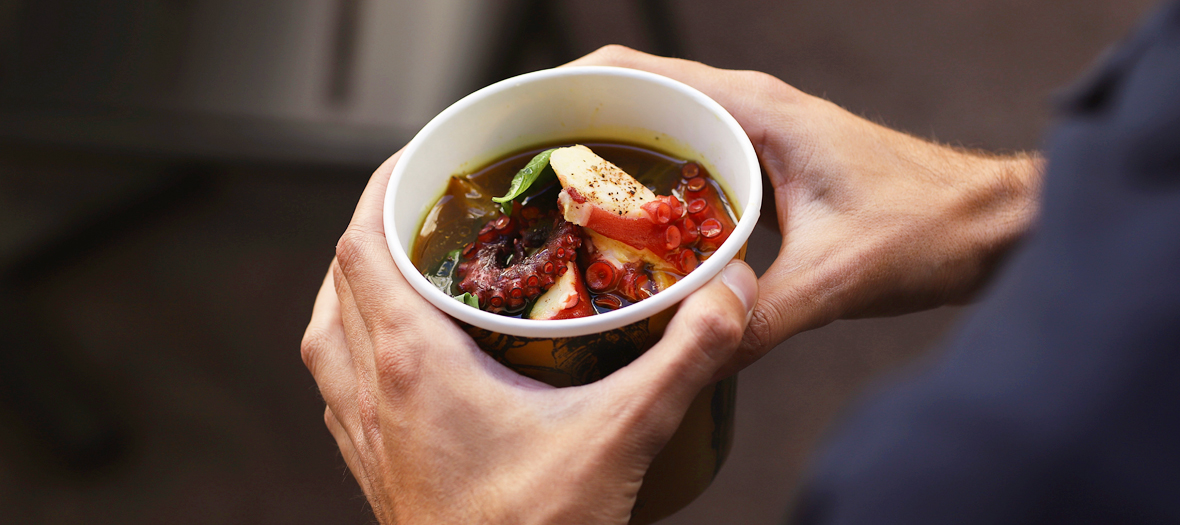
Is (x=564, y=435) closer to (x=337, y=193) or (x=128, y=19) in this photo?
(x=337, y=193)

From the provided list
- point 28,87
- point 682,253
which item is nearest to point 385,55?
point 28,87

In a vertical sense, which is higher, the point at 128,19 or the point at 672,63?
the point at 672,63

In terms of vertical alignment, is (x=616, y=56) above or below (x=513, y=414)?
above

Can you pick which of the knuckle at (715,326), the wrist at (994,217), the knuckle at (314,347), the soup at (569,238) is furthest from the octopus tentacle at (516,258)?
the wrist at (994,217)

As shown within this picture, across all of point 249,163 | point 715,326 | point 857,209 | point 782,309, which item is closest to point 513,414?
point 715,326

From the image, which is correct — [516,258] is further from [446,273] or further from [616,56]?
[616,56]

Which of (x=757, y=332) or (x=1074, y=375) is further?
(x=757, y=332)

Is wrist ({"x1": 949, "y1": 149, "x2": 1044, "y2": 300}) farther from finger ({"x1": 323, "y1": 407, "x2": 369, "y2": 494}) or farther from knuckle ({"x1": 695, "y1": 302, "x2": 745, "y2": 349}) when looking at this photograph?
finger ({"x1": 323, "y1": 407, "x2": 369, "y2": 494})
